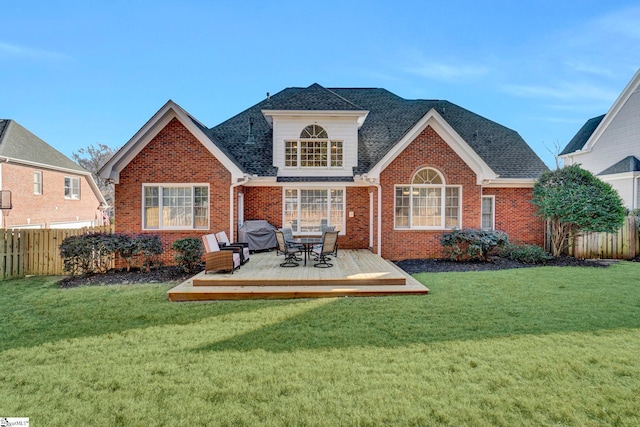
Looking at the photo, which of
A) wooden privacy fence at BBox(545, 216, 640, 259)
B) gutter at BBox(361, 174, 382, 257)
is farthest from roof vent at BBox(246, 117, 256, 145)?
wooden privacy fence at BBox(545, 216, 640, 259)

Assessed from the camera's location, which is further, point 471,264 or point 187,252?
point 471,264

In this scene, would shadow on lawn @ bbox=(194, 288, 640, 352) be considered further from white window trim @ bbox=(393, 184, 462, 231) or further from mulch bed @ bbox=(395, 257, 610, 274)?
white window trim @ bbox=(393, 184, 462, 231)

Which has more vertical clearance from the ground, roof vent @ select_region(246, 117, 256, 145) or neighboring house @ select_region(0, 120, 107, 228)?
roof vent @ select_region(246, 117, 256, 145)

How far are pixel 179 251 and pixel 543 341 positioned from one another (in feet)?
30.3

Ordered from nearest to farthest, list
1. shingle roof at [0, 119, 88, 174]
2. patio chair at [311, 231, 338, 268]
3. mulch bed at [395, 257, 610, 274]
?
patio chair at [311, 231, 338, 268]
mulch bed at [395, 257, 610, 274]
shingle roof at [0, 119, 88, 174]

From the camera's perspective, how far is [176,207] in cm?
1204

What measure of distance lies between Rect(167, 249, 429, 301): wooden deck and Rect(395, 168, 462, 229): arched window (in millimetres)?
3947

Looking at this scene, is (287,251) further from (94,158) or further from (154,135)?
(94,158)

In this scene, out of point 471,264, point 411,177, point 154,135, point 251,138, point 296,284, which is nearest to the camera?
point 296,284

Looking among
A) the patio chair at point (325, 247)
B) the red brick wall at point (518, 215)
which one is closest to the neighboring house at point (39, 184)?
the patio chair at point (325, 247)

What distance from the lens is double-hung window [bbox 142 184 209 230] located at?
12.0 m

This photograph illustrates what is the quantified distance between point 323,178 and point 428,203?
14.4ft

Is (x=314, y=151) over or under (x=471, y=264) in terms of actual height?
over

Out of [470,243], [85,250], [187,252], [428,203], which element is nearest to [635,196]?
[470,243]
